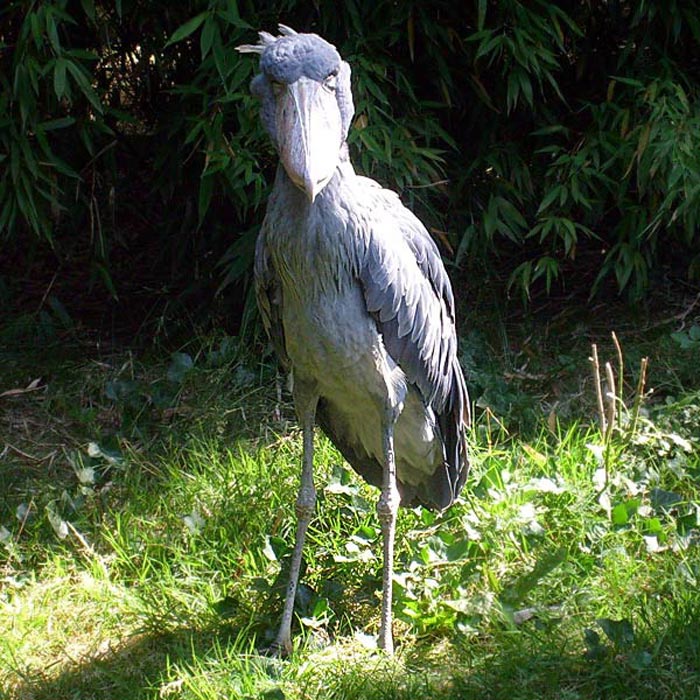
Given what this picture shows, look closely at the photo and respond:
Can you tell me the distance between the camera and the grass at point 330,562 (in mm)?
2969

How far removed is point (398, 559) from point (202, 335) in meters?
1.53


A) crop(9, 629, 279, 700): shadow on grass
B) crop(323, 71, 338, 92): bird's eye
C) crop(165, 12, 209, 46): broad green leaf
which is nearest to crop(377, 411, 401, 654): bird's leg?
Result: crop(9, 629, 279, 700): shadow on grass

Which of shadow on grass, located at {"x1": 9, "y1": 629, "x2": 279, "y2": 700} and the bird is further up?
the bird

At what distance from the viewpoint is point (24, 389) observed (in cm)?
457

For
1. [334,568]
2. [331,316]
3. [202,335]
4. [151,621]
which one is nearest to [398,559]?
[334,568]

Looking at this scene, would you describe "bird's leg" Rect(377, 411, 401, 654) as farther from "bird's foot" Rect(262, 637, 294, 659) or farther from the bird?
"bird's foot" Rect(262, 637, 294, 659)

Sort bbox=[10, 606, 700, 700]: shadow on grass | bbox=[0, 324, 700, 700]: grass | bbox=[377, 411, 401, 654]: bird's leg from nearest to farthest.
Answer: bbox=[10, 606, 700, 700]: shadow on grass < bbox=[0, 324, 700, 700]: grass < bbox=[377, 411, 401, 654]: bird's leg

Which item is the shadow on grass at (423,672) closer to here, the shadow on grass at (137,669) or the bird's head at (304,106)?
the shadow on grass at (137,669)

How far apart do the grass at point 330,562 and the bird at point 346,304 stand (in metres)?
0.19

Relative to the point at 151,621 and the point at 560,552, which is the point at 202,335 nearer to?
the point at 151,621

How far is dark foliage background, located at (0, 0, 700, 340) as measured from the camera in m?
4.01

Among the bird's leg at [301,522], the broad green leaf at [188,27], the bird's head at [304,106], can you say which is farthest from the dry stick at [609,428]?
the broad green leaf at [188,27]

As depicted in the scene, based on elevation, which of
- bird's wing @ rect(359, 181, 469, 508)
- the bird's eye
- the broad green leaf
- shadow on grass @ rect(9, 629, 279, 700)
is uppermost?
the bird's eye

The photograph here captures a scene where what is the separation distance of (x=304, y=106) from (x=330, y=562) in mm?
1515
